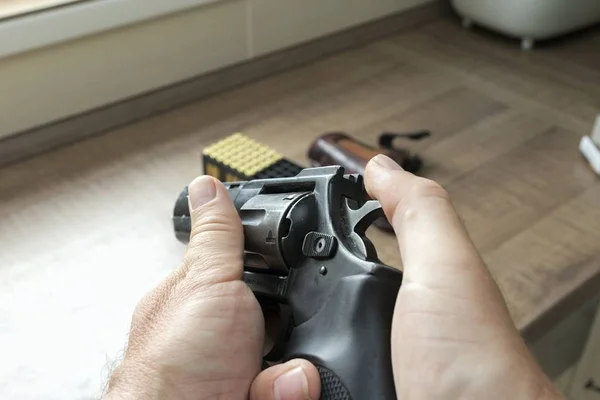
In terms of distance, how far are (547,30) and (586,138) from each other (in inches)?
12.9

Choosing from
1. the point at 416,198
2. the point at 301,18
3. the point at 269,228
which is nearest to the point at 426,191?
the point at 416,198

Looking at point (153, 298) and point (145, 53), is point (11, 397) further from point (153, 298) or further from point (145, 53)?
point (145, 53)

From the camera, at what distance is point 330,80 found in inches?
42.0

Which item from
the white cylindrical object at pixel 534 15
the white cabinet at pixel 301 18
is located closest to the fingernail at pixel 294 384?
the white cabinet at pixel 301 18

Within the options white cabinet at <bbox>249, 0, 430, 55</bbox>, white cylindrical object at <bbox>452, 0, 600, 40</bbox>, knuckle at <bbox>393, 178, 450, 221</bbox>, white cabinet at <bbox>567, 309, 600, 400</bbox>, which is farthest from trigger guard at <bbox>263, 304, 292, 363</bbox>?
white cylindrical object at <bbox>452, 0, 600, 40</bbox>

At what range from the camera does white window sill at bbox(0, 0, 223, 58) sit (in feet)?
2.61

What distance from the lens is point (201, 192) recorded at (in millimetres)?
578

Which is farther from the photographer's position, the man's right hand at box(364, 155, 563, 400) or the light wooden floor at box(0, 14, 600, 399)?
the light wooden floor at box(0, 14, 600, 399)

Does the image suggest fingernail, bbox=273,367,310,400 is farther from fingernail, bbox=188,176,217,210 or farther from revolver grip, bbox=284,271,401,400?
fingernail, bbox=188,176,217,210

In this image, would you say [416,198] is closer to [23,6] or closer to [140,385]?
[140,385]

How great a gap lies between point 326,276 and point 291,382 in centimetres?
8

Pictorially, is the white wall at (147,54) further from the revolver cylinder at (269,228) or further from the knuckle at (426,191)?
the knuckle at (426,191)

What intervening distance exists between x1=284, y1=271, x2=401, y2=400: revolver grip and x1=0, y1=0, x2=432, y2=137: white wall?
546 millimetres

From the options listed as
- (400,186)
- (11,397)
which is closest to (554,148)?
(400,186)
